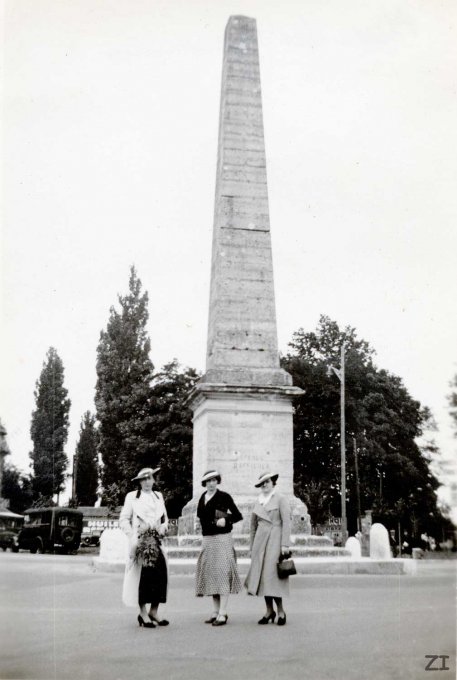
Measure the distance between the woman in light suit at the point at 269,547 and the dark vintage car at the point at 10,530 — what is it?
2582cm

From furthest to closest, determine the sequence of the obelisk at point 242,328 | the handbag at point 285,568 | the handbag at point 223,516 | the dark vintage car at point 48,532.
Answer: the dark vintage car at point 48,532 < the obelisk at point 242,328 < the handbag at point 223,516 < the handbag at point 285,568

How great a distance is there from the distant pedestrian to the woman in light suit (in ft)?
0.78

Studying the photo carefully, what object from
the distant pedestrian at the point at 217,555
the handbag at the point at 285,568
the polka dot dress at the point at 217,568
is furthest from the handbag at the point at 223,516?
the handbag at the point at 285,568

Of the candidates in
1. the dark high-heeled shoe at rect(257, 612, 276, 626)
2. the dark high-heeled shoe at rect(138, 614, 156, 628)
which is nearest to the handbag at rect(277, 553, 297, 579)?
the dark high-heeled shoe at rect(257, 612, 276, 626)

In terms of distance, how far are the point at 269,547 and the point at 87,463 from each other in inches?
1645

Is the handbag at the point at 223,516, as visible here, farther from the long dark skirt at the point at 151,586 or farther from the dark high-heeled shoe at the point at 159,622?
the dark high-heeled shoe at the point at 159,622

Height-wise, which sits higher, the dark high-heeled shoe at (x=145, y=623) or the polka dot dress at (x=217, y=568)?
the polka dot dress at (x=217, y=568)

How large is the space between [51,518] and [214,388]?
1816 centimetres

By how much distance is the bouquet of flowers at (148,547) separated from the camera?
8328mm

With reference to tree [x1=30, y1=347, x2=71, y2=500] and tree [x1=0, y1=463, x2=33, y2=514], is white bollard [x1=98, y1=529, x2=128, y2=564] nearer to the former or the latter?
tree [x1=30, y1=347, x2=71, y2=500]

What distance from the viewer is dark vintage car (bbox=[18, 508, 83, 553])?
103ft

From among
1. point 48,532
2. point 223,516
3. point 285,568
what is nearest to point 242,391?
point 223,516

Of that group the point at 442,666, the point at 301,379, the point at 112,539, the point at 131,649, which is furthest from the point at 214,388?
the point at 301,379

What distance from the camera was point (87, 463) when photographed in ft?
161
